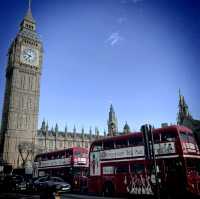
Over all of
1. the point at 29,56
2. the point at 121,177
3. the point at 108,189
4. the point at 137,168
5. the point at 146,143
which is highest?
the point at 29,56

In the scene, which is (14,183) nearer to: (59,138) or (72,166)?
(72,166)

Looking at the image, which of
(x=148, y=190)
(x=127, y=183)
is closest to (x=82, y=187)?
(x=127, y=183)

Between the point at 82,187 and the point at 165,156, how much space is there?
12.6 meters

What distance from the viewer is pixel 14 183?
81.7 ft

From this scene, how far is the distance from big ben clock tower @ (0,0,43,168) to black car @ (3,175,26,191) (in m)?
45.3

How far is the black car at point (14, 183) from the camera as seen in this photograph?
2439 cm

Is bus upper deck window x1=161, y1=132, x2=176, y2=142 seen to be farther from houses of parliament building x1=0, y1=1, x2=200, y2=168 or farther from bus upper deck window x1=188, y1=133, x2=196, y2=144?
houses of parliament building x1=0, y1=1, x2=200, y2=168

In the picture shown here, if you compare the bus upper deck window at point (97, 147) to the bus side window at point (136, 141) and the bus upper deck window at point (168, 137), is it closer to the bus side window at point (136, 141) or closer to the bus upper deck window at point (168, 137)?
the bus side window at point (136, 141)

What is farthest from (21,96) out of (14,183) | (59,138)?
(14,183)

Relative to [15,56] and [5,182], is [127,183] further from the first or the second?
[15,56]

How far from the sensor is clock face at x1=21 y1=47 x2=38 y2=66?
78481 millimetres

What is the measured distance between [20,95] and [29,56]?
1348 cm

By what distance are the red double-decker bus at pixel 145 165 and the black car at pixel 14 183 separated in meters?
8.30

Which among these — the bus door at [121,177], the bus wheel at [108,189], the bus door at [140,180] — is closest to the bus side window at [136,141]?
the bus door at [140,180]
